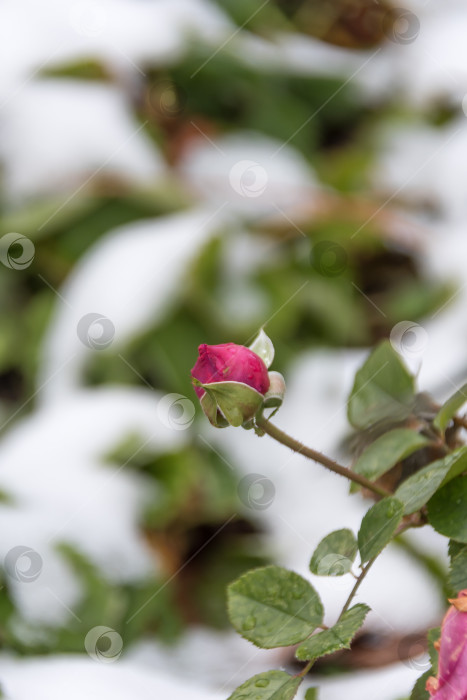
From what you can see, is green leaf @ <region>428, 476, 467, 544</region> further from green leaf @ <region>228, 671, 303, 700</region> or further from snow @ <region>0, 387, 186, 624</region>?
snow @ <region>0, 387, 186, 624</region>

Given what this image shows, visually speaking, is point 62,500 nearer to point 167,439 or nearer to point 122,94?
point 167,439

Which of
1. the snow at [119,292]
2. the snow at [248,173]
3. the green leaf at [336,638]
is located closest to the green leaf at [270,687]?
the green leaf at [336,638]

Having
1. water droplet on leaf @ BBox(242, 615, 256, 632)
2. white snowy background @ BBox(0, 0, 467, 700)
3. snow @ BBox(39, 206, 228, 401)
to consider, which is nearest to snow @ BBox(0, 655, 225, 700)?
white snowy background @ BBox(0, 0, 467, 700)

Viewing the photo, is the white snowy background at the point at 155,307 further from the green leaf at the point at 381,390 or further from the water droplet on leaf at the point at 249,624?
the water droplet on leaf at the point at 249,624

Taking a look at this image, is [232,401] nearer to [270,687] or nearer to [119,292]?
[270,687]

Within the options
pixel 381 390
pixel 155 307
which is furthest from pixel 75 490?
pixel 381 390

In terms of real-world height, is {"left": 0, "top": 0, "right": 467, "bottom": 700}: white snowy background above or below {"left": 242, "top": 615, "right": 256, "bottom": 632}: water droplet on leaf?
above

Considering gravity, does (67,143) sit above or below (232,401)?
above
